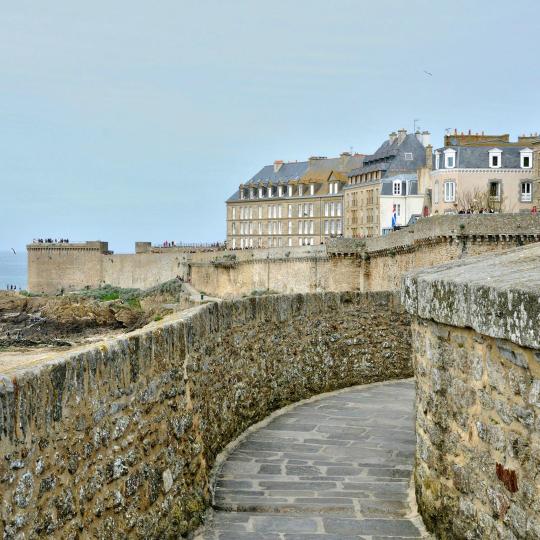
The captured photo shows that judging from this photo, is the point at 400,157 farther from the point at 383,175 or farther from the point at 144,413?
the point at 144,413

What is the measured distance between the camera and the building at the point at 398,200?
72125 millimetres

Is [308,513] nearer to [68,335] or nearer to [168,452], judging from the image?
[168,452]

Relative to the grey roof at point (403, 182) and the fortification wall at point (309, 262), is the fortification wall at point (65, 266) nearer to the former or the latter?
the fortification wall at point (309, 262)

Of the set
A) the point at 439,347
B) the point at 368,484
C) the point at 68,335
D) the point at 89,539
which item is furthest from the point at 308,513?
the point at 68,335

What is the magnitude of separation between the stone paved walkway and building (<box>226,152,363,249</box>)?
74.0m

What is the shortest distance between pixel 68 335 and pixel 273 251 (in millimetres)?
13964

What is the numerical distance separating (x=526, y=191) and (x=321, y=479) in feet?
172

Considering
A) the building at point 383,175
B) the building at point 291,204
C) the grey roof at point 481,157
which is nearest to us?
the grey roof at point 481,157

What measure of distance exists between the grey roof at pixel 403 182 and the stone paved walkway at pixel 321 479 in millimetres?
61625

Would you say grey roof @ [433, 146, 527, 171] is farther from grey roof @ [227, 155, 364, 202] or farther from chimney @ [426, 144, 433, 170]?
grey roof @ [227, 155, 364, 202]

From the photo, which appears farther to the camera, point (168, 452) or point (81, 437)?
point (168, 452)

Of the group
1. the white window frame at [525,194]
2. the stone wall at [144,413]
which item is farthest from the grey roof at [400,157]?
the stone wall at [144,413]

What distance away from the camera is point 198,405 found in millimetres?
8039

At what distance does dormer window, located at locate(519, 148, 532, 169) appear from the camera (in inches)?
2295
